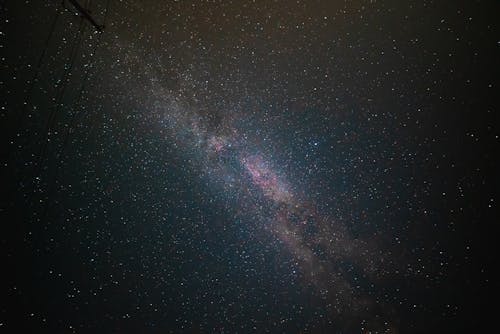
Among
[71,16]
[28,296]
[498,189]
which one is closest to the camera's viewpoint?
[71,16]

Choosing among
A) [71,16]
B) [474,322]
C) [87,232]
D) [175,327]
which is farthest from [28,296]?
[474,322]

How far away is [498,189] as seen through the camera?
530cm

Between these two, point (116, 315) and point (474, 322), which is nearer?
point (116, 315)

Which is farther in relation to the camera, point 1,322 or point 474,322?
point 474,322

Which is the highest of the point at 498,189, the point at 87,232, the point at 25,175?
the point at 498,189

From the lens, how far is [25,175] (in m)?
3.87

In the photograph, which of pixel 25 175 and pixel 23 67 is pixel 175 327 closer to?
pixel 25 175

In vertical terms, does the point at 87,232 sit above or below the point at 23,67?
below

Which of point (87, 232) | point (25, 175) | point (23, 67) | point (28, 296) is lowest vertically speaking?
point (28, 296)

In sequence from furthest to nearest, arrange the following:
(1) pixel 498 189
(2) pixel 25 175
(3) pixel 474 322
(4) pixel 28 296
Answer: (3) pixel 474 322 < (1) pixel 498 189 < (4) pixel 28 296 < (2) pixel 25 175

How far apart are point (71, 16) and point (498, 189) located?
753 centimetres

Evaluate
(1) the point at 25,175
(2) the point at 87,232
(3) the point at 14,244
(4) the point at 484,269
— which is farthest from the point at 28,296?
(4) the point at 484,269

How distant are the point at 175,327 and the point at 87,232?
2058 millimetres

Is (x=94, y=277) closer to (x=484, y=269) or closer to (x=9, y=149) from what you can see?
(x=9, y=149)
